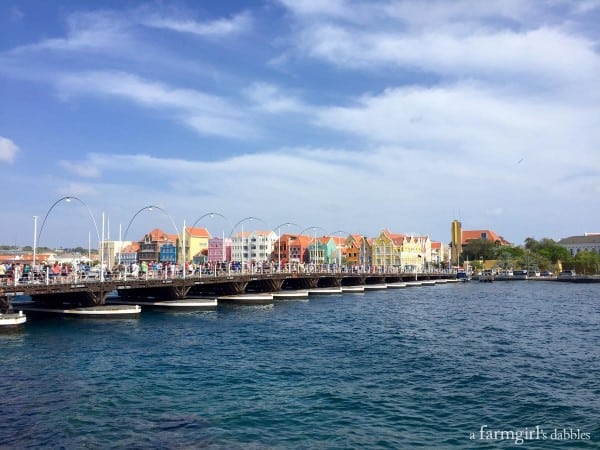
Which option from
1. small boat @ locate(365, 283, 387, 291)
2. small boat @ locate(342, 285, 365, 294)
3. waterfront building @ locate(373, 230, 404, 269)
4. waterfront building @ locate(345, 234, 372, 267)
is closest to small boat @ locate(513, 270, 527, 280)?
waterfront building @ locate(373, 230, 404, 269)

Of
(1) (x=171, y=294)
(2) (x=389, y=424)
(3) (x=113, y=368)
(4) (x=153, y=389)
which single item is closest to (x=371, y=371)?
(2) (x=389, y=424)

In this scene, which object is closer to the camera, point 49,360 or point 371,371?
point 371,371

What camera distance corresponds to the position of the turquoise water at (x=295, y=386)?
1952 cm

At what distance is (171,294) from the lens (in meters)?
68.4

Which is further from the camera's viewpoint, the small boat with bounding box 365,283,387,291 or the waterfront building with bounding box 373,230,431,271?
the waterfront building with bounding box 373,230,431,271

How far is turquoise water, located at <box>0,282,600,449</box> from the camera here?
19.5 meters

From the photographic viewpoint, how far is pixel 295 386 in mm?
26797

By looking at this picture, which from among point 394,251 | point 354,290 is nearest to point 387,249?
point 394,251

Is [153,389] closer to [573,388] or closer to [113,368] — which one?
[113,368]

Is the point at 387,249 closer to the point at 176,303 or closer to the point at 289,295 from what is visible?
the point at 289,295

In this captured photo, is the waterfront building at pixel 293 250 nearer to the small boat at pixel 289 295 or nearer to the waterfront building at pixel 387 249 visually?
the waterfront building at pixel 387 249

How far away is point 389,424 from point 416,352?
54.5 feet

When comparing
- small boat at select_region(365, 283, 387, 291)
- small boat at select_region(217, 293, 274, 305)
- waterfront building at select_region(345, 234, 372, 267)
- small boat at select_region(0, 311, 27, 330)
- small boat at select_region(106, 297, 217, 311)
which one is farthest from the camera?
waterfront building at select_region(345, 234, 372, 267)

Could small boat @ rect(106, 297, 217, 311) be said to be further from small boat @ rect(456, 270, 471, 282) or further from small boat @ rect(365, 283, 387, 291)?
small boat @ rect(456, 270, 471, 282)
